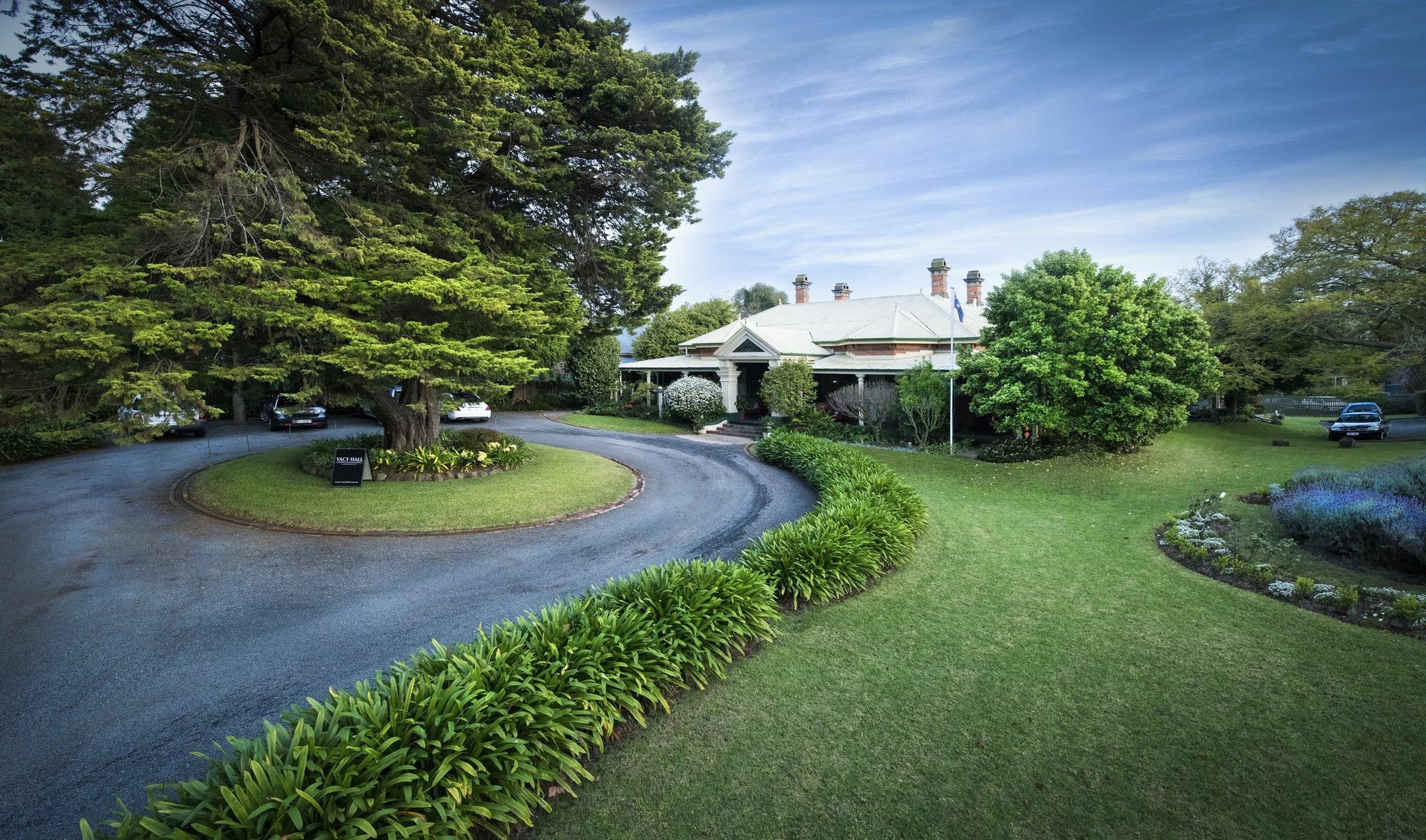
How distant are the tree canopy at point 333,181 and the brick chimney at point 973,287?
825 inches

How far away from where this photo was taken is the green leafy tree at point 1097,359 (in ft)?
46.4

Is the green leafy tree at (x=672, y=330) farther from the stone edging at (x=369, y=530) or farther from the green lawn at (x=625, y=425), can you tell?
the stone edging at (x=369, y=530)

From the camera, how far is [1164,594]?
7.07 metres

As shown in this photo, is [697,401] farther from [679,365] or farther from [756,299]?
[756,299]

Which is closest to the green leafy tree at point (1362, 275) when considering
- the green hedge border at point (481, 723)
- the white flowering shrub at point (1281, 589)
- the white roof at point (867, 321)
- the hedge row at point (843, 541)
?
the white roof at point (867, 321)

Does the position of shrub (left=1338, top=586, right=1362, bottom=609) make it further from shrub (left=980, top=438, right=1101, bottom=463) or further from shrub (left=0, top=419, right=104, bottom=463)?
shrub (left=0, top=419, right=104, bottom=463)

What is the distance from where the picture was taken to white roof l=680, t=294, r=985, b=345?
23062 millimetres

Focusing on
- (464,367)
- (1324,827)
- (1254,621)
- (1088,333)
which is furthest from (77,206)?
Answer: (1088,333)

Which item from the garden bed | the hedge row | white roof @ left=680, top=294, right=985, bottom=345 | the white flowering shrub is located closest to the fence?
white roof @ left=680, top=294, right=985, bottom=345

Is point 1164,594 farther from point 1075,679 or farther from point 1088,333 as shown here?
point 1088,333

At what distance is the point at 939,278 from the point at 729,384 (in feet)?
42.3

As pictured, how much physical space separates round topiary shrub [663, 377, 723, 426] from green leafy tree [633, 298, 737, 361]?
1144 cm

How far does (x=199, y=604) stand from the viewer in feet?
22.6

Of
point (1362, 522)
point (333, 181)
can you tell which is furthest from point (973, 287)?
point (333, 181)
